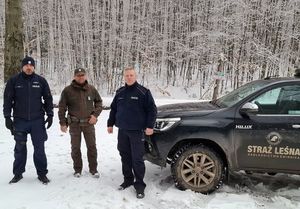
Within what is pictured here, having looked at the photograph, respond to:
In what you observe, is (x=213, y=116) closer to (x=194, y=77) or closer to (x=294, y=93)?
(x=294, y=93)

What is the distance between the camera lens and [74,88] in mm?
5457

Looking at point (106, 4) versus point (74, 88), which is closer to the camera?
point (74, 88)

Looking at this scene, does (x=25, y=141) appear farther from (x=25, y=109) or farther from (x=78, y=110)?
(x=78, y=110)

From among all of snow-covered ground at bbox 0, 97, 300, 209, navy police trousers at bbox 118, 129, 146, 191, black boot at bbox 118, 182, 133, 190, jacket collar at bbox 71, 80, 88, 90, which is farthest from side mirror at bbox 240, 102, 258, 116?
jacket collar at bbox 71, 80, 88, 90

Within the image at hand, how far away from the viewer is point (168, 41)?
75.4 feet

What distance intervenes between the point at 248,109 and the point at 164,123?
3.80ft

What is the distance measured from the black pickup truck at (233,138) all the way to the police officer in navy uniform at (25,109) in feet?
5.11

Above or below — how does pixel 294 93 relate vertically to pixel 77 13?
below

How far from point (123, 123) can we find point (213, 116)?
1246 mm

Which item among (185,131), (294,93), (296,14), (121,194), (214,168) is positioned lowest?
(121,194)

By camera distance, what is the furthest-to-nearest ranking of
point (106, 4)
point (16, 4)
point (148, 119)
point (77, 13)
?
point (106, 4), point (77, 13), point (16, 4), point (148, 119)

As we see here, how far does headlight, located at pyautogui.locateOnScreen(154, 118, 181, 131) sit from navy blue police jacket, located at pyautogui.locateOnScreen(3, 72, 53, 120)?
1.67 metres

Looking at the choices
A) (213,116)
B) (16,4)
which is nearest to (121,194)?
(213,116)

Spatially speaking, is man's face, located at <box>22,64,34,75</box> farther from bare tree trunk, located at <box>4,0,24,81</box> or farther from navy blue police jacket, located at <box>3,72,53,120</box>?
bare tree trunk, located at <box>4,0,24,81</box>
